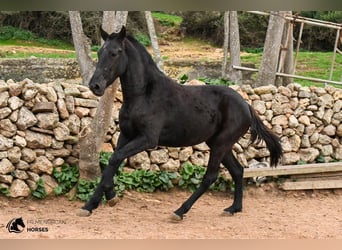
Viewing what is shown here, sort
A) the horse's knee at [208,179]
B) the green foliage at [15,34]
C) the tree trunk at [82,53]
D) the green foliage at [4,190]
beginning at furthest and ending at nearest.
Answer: the green foliage at [15,34], the tree trunk at [82,53], the green foliage at [4,190], the horse's knee at [208,179]

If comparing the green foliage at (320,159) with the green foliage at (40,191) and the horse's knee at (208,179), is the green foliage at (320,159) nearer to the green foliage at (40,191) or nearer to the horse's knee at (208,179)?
the horse's knee at (208,179)

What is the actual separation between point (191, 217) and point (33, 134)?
2.30 m

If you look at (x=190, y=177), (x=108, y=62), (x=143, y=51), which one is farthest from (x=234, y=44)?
(x=108, y=62)

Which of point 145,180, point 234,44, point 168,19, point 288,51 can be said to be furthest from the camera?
→ point 168,19

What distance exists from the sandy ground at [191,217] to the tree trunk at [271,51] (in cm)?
228

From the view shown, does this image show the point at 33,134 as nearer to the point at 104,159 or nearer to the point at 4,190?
the point at 4,190

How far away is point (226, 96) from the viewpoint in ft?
17.6

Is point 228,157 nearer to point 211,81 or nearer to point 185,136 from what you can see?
point 185,136

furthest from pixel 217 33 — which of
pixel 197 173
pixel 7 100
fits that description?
pixel 7 100

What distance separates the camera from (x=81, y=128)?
261 inches

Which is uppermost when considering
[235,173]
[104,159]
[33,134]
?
[33,134]

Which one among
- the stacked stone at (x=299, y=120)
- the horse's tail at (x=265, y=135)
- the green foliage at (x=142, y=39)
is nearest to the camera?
the horse's tail at (x=265, y=135)

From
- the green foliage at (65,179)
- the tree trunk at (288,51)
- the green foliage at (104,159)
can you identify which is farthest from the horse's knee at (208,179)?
the tree trunk at (288,51)

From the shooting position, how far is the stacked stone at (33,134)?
610cm
